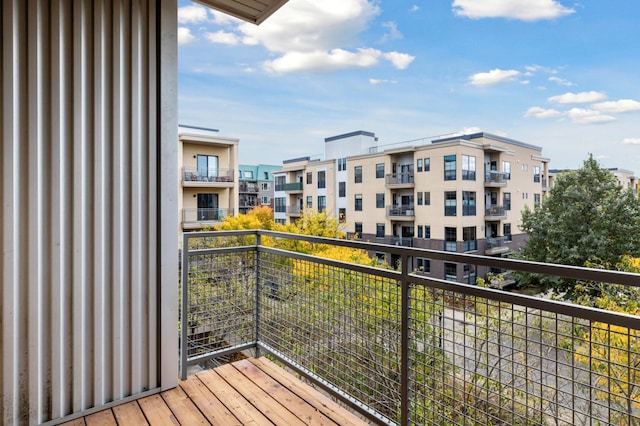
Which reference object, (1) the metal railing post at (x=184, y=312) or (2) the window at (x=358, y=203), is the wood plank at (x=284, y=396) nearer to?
(1) the metal railing post at (x=184, y=312)

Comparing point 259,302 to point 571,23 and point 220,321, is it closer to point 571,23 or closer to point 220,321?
point 220,321

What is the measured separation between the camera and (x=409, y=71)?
71.5 feet

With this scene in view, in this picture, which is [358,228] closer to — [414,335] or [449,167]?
[449,167]

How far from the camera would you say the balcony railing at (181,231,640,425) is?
120 centimetres

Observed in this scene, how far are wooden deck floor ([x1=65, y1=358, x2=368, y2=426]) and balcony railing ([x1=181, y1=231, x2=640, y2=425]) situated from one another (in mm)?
122

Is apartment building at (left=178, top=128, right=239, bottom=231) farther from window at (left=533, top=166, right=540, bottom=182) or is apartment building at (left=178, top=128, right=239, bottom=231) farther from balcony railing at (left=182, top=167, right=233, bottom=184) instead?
window at (left=533, top=166, right=540, bottom=182)

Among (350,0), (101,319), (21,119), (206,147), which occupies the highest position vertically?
(350,0)

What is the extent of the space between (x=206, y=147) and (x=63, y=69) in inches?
495

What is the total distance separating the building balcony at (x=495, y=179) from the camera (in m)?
16.5

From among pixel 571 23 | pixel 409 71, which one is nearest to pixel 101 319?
pixel 409 71

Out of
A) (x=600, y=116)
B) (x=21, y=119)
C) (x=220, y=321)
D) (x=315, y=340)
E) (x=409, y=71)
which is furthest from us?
(x=409, y=71)

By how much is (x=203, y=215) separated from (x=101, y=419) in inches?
505

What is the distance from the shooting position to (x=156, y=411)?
1899mm

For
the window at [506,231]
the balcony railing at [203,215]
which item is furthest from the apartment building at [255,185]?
the window at [506,231]
